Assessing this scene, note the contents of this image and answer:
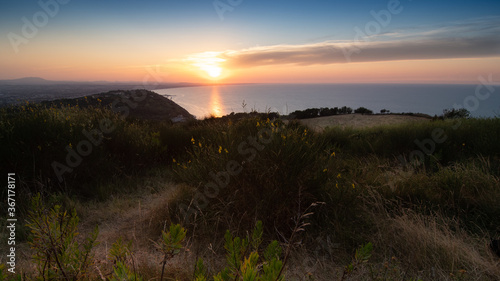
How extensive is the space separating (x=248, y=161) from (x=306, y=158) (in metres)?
0.74

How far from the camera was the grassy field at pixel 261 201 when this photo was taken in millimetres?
2684

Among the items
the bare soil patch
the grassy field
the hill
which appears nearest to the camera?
the grassy field

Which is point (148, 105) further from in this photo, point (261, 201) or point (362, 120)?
point (261, 201)

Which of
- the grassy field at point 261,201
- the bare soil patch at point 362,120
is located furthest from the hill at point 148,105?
the grassy field at point 261,201

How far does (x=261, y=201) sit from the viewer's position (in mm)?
3248

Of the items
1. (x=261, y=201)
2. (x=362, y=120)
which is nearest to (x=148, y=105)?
(x=362, y=120)

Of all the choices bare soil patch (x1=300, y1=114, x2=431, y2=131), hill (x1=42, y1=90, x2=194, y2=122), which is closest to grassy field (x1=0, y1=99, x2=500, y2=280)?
bare soil patch (x1=300, y1=114, x2=431, y2=131)

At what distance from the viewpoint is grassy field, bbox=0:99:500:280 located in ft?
8.80

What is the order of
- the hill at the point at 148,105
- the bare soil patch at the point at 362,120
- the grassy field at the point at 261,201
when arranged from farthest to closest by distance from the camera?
the hill at the point at 148,105 → the bare soil patch at the point at 362,120 → the grassy field at the point at 261,201

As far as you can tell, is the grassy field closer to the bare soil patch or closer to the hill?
the bare soil patch

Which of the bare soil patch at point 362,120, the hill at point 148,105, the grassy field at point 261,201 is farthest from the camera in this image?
the hill at point 148,105

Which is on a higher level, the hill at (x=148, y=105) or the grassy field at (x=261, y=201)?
the hill at (x=148, y=105)

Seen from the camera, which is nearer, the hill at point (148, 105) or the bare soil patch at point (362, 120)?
the bare soil patch at point (362, 120)

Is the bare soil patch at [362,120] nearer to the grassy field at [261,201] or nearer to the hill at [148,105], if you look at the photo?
the grassy field at [261,201]
